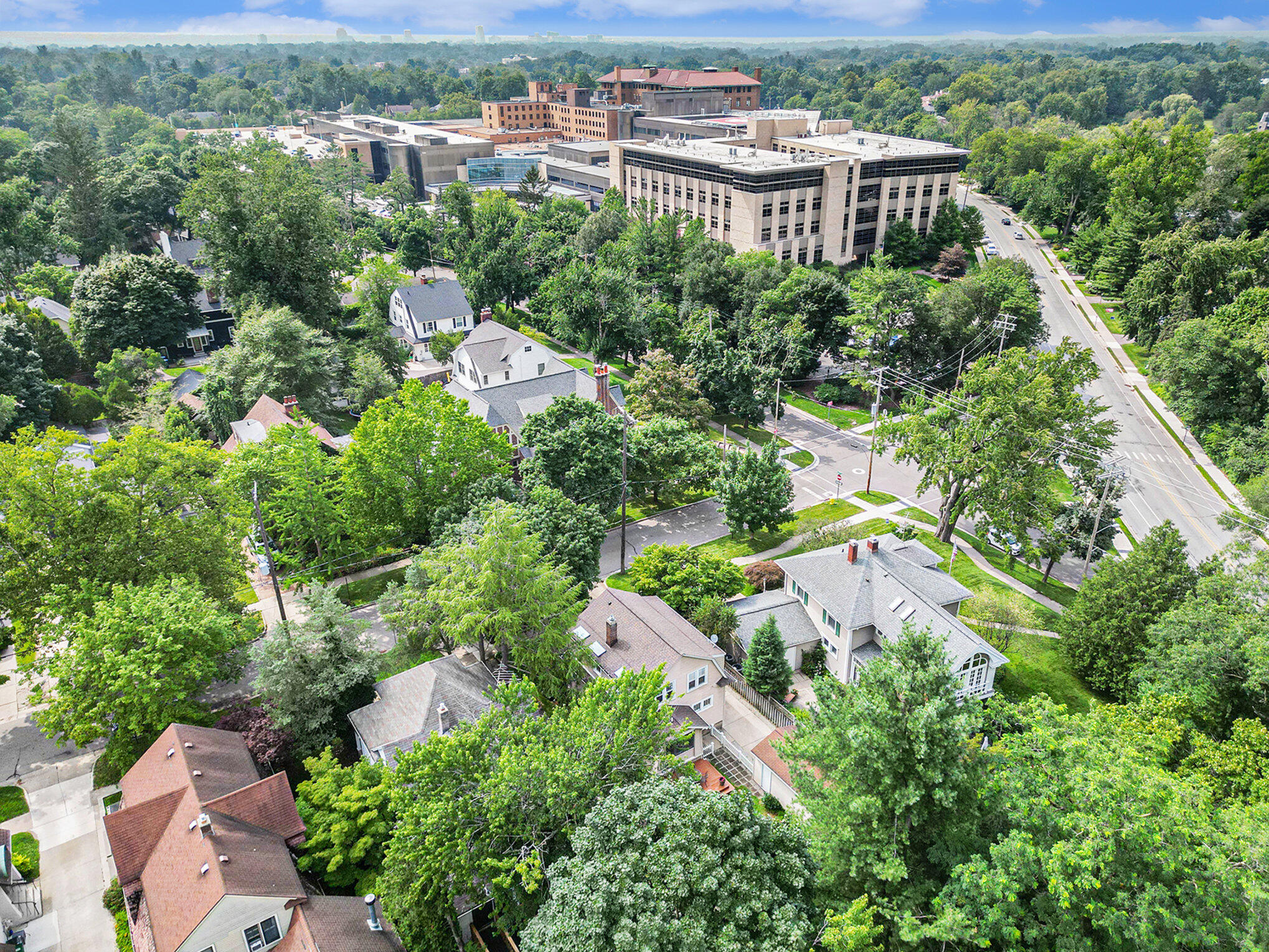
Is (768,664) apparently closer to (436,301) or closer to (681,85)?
(436,301)

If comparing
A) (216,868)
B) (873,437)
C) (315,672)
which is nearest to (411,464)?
(315,672)

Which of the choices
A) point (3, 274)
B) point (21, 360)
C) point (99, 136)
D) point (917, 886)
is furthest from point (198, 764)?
point (99, 136)

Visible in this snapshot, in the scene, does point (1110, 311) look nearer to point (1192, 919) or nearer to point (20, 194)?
point (1192, 919)

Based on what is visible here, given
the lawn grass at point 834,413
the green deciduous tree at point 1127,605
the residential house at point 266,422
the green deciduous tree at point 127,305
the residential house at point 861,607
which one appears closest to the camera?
the green deciduous tree at point 1127,605

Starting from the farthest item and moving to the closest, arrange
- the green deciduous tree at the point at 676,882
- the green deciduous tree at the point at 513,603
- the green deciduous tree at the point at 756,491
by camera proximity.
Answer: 1. the green deciduous tree at the point at 756,491
2. the green deciduous tree at the point at 513,603
3. the green deciduous tree at the point at 676,882

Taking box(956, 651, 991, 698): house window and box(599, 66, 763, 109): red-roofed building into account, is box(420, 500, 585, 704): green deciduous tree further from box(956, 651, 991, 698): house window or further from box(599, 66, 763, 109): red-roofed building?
box(599, 66, 763, 109): red-roofed building

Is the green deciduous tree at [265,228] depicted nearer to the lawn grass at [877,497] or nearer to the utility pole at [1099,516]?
the lawn grass at [877,497]

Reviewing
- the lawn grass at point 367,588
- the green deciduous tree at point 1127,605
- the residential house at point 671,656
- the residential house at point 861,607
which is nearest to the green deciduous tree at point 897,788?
the residential house at point 671,656
